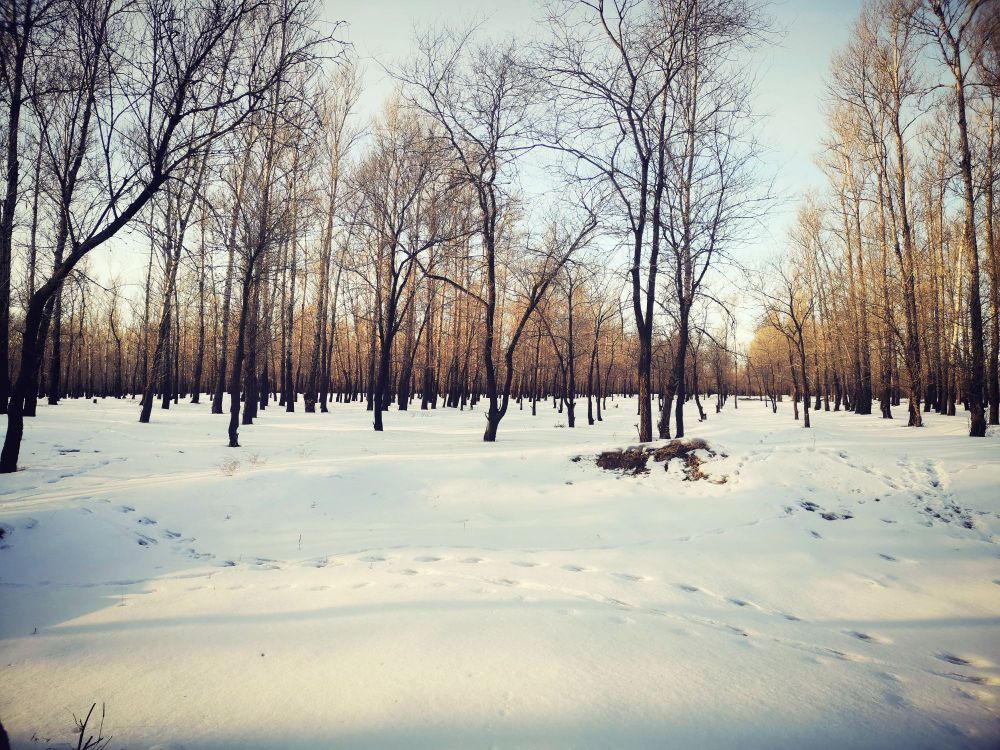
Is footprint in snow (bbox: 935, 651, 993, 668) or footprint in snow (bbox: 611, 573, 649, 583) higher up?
footprint in snow (bbox: 611, 573, 649, 583)

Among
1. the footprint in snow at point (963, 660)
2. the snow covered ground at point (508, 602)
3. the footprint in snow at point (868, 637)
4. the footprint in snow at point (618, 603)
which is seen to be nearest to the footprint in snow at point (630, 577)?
the snow covered ground at point (508, 602)

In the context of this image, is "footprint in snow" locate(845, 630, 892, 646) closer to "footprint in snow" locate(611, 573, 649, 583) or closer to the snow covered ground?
the snow covered ground

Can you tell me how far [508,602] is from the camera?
3.70m

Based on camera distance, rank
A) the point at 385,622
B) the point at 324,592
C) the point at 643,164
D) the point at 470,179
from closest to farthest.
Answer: the point at 385,622 < the point at 324,592 < the point at 643,164 < the point at 470,179

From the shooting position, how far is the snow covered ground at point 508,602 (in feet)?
7.50

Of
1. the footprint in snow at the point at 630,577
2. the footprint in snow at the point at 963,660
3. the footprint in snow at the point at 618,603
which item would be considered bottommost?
the footprint in snow at the point at 963,660

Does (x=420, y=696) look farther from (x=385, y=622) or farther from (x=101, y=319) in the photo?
(x=101, y=319)

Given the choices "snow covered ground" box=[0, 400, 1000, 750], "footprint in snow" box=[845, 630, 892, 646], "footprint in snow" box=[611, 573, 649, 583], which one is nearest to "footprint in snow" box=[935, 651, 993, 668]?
"snow covered ground" box=[0, 400, 1000, 750]

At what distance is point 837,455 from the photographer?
793 centimetres

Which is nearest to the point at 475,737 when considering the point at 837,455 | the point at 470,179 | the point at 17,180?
the point at 837,455

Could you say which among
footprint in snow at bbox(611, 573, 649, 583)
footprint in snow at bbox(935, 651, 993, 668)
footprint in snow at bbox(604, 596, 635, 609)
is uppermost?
footprint in snow at bbox(604, 596, 635, 609)

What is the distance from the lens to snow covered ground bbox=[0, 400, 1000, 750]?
7.50ft

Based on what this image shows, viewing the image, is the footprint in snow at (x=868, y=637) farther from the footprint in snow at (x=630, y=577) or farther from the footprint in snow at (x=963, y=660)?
the footprint in snow at (x=630, y=577)

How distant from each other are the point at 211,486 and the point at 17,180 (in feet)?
30.8
